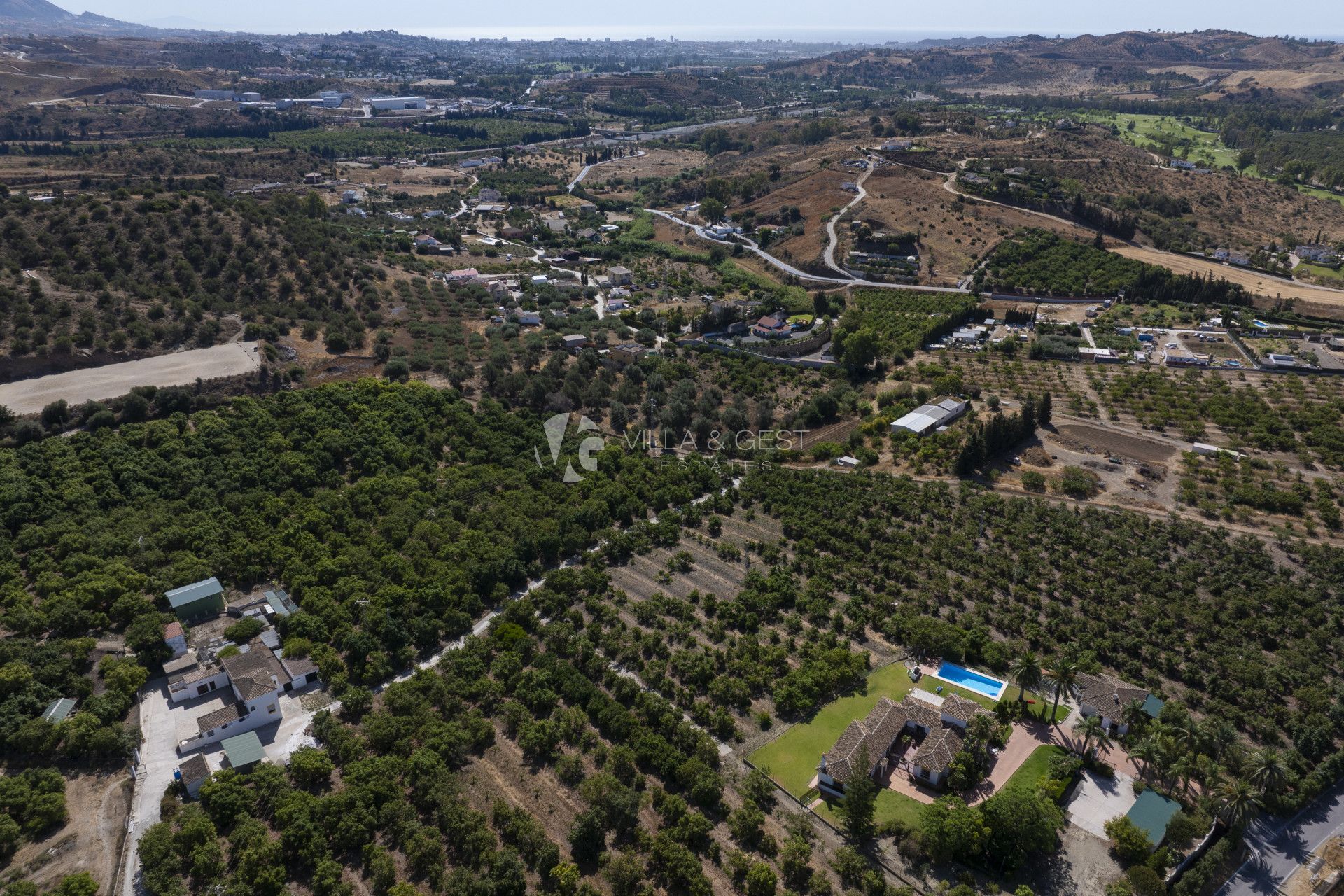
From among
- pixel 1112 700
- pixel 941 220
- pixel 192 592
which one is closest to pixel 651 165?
pixel 941 220

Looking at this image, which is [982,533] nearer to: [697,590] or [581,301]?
[697,590]

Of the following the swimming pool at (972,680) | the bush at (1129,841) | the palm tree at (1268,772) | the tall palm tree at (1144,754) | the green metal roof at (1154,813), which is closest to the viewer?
the bush at (1129,841)

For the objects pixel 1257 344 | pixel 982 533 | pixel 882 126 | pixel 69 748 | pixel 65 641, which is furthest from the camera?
pixel 882 126

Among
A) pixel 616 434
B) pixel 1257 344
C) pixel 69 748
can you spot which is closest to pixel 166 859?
pixel 69 748

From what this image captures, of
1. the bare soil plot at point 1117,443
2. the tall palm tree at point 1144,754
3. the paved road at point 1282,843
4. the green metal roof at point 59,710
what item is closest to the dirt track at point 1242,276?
the bare soil plot at point 1117,443

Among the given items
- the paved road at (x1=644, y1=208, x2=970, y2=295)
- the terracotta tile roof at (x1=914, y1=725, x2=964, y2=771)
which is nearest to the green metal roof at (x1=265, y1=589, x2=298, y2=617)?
the terracotta tile roof at (x1=914, y1=725, x2=964, y2=771)

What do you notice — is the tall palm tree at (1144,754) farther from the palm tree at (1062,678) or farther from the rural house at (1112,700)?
the palm tree at (1062,678)
